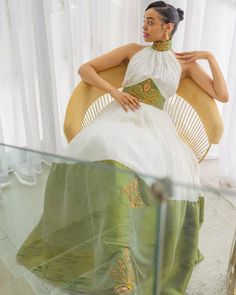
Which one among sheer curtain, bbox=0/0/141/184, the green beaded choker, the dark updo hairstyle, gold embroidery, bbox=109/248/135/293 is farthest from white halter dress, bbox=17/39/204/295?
sheer curtain, bbox=0/0/141/184

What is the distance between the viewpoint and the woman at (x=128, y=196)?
1209 mm

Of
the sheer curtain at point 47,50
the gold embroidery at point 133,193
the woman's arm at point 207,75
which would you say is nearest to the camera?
the gold embroidery at point 133,193

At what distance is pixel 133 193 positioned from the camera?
118 centimetres

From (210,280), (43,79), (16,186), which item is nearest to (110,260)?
(16,186)

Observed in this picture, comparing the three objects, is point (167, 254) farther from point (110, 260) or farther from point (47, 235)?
point (47, 235)

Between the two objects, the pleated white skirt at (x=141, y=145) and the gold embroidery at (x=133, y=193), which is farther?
the pleated white skirt at (x=141, y=145)

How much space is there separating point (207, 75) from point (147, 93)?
29 cm

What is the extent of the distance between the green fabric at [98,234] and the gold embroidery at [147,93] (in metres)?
0.43

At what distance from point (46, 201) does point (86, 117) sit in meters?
0.56

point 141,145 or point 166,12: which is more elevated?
point 166,12

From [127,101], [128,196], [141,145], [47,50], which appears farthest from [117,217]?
[47,50]

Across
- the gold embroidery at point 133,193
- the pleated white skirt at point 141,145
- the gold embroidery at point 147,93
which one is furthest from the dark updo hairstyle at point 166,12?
the gold embroidery at point 133,193

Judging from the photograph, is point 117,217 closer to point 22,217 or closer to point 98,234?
point 98,234

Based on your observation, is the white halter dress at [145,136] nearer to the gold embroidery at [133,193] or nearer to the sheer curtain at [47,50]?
the gold embroidery at [133,193]
